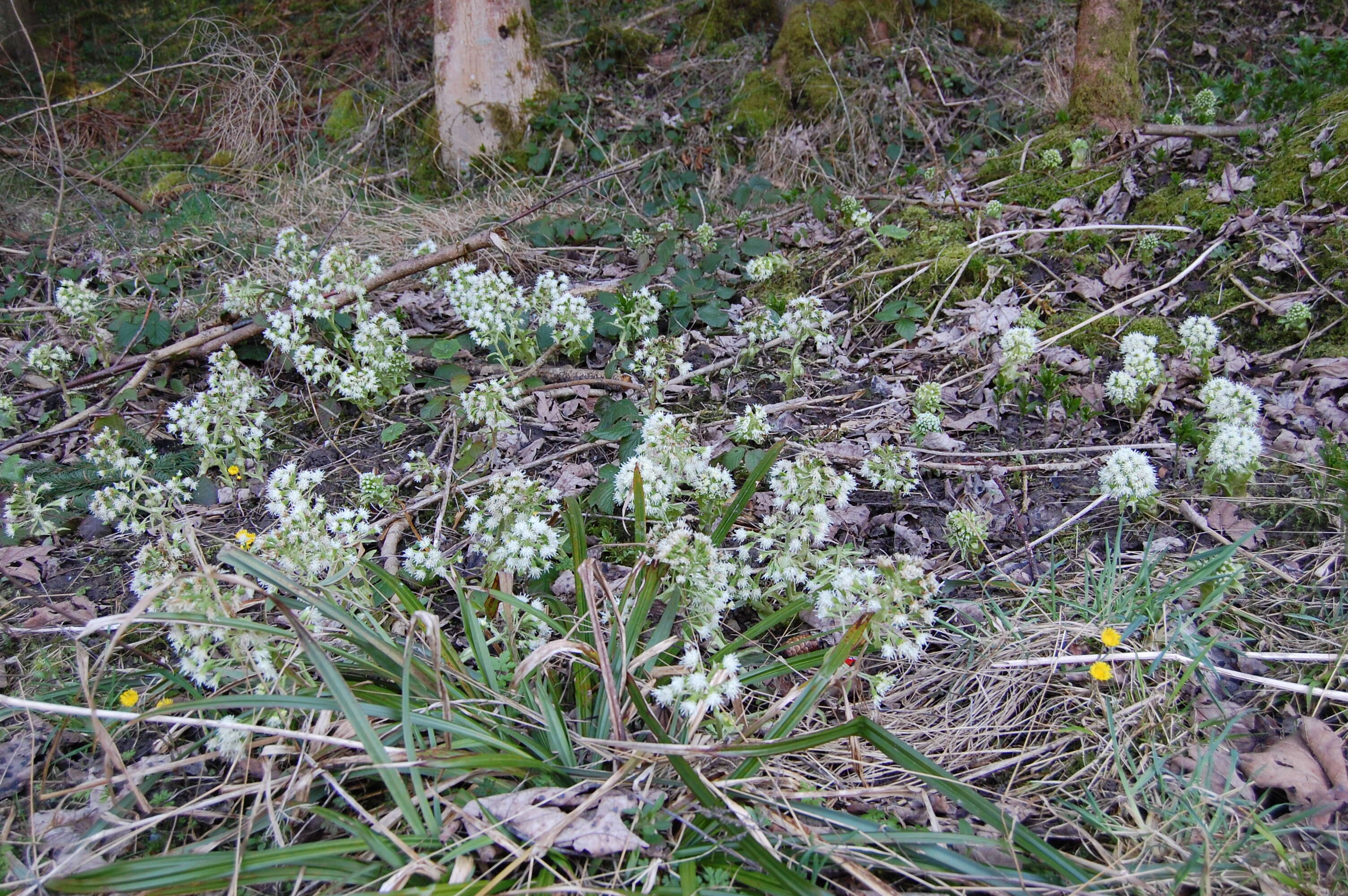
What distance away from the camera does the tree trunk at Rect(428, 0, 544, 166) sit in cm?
509

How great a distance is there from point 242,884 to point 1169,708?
192 centimetres

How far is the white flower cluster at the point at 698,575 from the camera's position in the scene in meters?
1.79

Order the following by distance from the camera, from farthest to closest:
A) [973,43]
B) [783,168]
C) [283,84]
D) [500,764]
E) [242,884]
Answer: [283,84] → [973,43] → [783,168] → [500,764] → [242,884]

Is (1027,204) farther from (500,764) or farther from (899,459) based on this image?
(500,764)

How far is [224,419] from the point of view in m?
2.79

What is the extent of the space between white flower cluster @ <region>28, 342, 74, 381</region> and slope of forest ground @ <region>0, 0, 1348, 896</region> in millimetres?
26

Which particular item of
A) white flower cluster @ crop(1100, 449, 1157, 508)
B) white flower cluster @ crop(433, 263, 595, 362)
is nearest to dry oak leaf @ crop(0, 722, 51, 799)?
white flower cluster @ crop(433, 263, 595, 362)

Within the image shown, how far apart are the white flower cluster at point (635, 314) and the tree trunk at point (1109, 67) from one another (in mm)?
2740

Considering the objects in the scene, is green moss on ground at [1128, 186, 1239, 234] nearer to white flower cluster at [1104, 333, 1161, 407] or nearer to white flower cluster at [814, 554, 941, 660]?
white flower cluster at [1104, 333, 1161, 407]

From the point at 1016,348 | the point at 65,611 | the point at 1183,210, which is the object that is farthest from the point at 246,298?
the point at 1183,210

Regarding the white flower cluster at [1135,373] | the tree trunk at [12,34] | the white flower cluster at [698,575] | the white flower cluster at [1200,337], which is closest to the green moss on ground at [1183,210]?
the white flower cluster at [1200,337]

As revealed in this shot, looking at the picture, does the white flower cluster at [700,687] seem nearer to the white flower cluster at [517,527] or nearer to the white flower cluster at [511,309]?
the white flower cluster at [517,527]

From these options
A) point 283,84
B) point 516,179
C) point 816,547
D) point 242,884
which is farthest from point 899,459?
point 283,84

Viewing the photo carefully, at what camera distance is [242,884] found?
4.62ft
